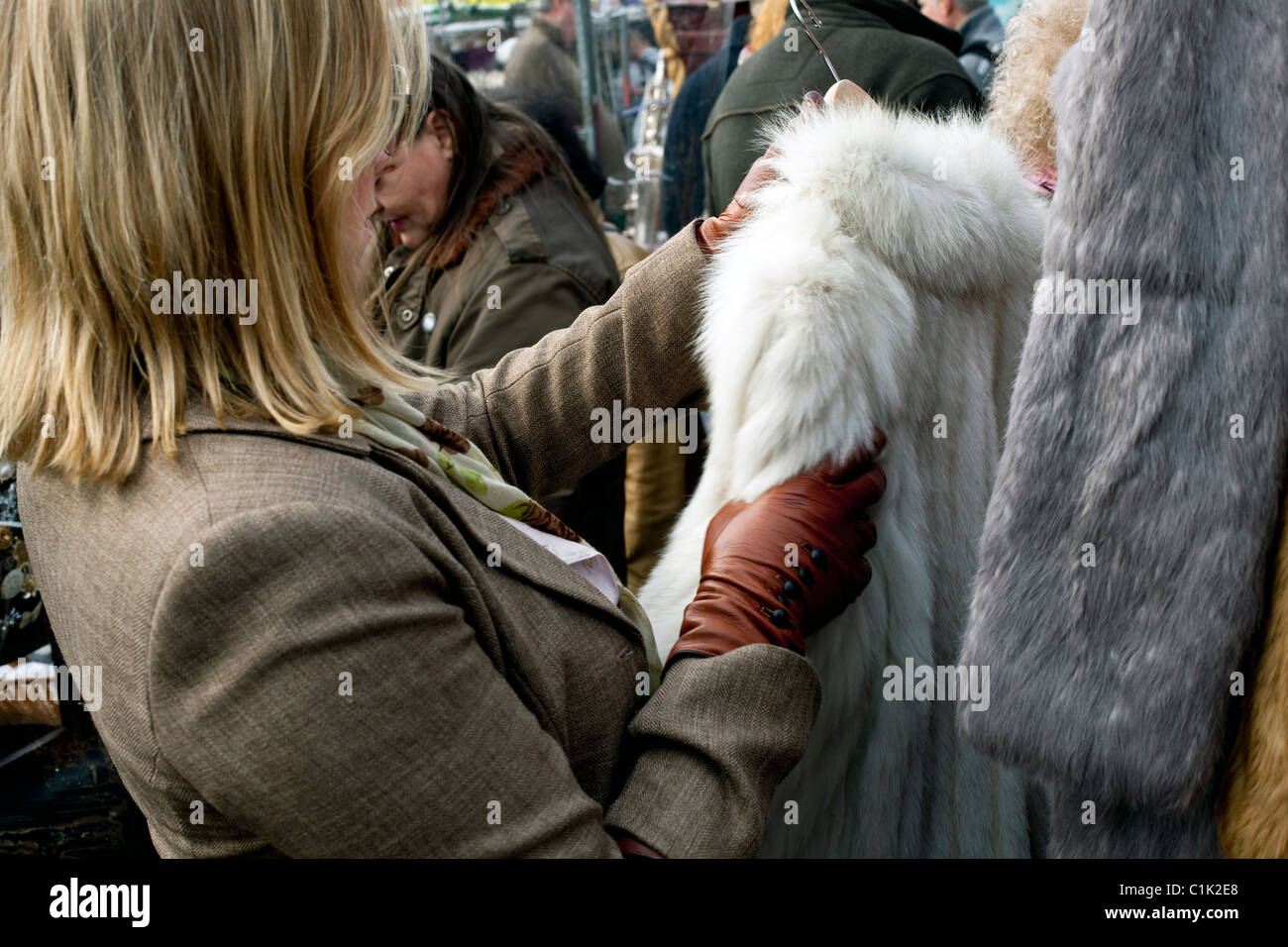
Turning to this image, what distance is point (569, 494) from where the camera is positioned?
2500 millimetres

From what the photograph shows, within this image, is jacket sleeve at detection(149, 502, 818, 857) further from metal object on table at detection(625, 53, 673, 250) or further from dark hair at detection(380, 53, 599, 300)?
metal object on table at detection(625, 53, 673, 250)

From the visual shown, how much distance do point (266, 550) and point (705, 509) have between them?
75 centimetres

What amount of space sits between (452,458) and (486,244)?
4.34 feet

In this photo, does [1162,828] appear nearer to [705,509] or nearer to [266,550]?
[705,509]

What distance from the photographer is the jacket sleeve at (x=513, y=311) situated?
235 centimetres

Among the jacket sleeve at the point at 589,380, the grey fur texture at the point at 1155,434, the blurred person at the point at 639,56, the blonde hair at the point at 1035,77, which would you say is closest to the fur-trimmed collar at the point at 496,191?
the jacket sleeve at the point at 589,380

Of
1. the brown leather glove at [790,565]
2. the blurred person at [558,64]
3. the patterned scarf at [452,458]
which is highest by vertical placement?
the blurred person at [558,64]

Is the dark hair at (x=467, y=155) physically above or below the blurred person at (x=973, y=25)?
below

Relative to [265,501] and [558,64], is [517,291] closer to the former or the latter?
[265,501]

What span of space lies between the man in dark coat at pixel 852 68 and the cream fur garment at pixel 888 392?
1.06 metres

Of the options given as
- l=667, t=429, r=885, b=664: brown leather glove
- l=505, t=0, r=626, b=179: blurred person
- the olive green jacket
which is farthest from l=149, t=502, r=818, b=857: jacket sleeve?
l=505, t=0, r=626, b=179: blurred person

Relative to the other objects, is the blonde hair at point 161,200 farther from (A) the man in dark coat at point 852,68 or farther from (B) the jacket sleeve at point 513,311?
(A) the man in dark coat at point 852,68

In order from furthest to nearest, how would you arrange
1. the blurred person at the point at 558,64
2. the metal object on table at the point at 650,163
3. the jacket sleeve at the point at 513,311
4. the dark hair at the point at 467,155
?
the blurred person at the point at 558,64 → the metal object on table at the point at 650,163 → the dark hair at the point at 467,155 → the jacket sleeve at the point at 513,311
